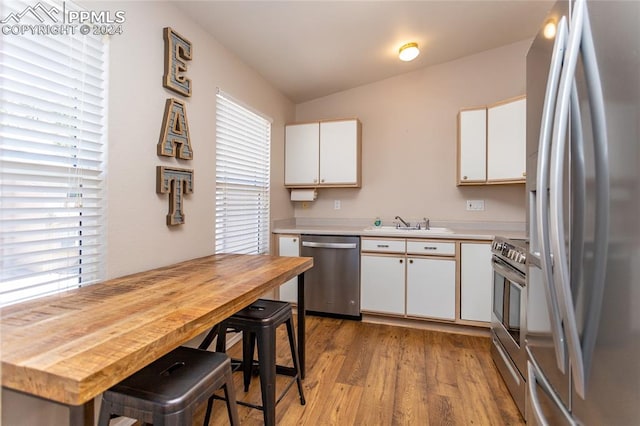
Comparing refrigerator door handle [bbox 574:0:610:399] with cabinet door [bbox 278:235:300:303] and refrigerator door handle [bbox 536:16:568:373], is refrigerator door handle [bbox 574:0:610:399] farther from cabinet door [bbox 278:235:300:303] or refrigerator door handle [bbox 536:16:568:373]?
cabinet door [bbox 278:235:300:303]

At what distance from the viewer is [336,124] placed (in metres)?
3.46

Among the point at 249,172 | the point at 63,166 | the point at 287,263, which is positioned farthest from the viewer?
the point at 249,172

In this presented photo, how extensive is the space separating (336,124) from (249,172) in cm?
117

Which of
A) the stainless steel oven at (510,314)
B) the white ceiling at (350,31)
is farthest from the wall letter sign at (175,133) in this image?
the stainless steel oven at (510,314)

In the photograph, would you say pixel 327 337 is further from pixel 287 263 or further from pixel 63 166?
pixel 63 166

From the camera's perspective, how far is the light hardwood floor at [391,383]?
5.65ft

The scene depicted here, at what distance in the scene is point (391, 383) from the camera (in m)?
2.04

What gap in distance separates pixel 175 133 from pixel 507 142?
8.97 ft

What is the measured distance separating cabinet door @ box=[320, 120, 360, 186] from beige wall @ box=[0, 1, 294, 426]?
1.41 metres

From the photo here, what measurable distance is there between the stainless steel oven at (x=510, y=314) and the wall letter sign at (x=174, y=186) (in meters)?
1.94

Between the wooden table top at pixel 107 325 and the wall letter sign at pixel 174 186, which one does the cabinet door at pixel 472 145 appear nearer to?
the wooden table top at pixel 107 325

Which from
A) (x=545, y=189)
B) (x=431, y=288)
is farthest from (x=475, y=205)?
(x=545, y=189)

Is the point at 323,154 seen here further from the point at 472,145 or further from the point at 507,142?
the point at 507,142

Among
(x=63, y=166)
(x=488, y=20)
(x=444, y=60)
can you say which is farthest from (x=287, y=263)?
(x=444, y=60)
